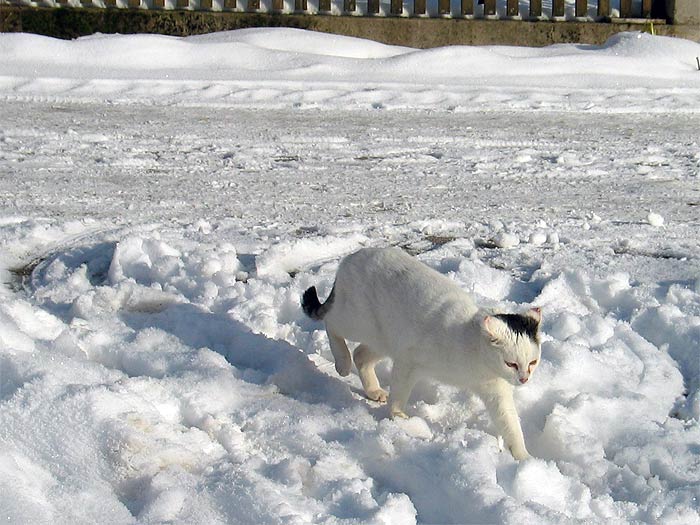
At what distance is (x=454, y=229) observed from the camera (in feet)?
17.4

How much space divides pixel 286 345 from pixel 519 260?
4.59 ft

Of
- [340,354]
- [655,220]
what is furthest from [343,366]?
[655,220]

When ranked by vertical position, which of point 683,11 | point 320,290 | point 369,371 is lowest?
point 369,371

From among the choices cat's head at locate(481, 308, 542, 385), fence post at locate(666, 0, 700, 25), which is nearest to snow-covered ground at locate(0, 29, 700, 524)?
cat's head at locate(481, 308, 542, 385)

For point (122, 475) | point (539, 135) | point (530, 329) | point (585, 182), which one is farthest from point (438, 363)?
point (539, 135)

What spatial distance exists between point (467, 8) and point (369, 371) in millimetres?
8508

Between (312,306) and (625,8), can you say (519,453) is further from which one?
(625,8)

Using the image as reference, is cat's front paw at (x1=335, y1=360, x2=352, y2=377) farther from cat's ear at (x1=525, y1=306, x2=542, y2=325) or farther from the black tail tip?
cat's ear at (x1=525, y1=306, x2=542, y2=325)

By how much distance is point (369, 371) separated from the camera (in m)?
3.82

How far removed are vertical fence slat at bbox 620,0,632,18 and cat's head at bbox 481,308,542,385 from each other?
9230 millimetres

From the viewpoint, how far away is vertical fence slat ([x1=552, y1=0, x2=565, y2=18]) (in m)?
11.6

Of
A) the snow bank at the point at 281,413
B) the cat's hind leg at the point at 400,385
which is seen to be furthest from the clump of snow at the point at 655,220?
the cat's hind leg at the point at 400,385

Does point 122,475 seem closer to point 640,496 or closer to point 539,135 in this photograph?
point 640,496

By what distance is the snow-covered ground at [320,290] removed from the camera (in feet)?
9.87
